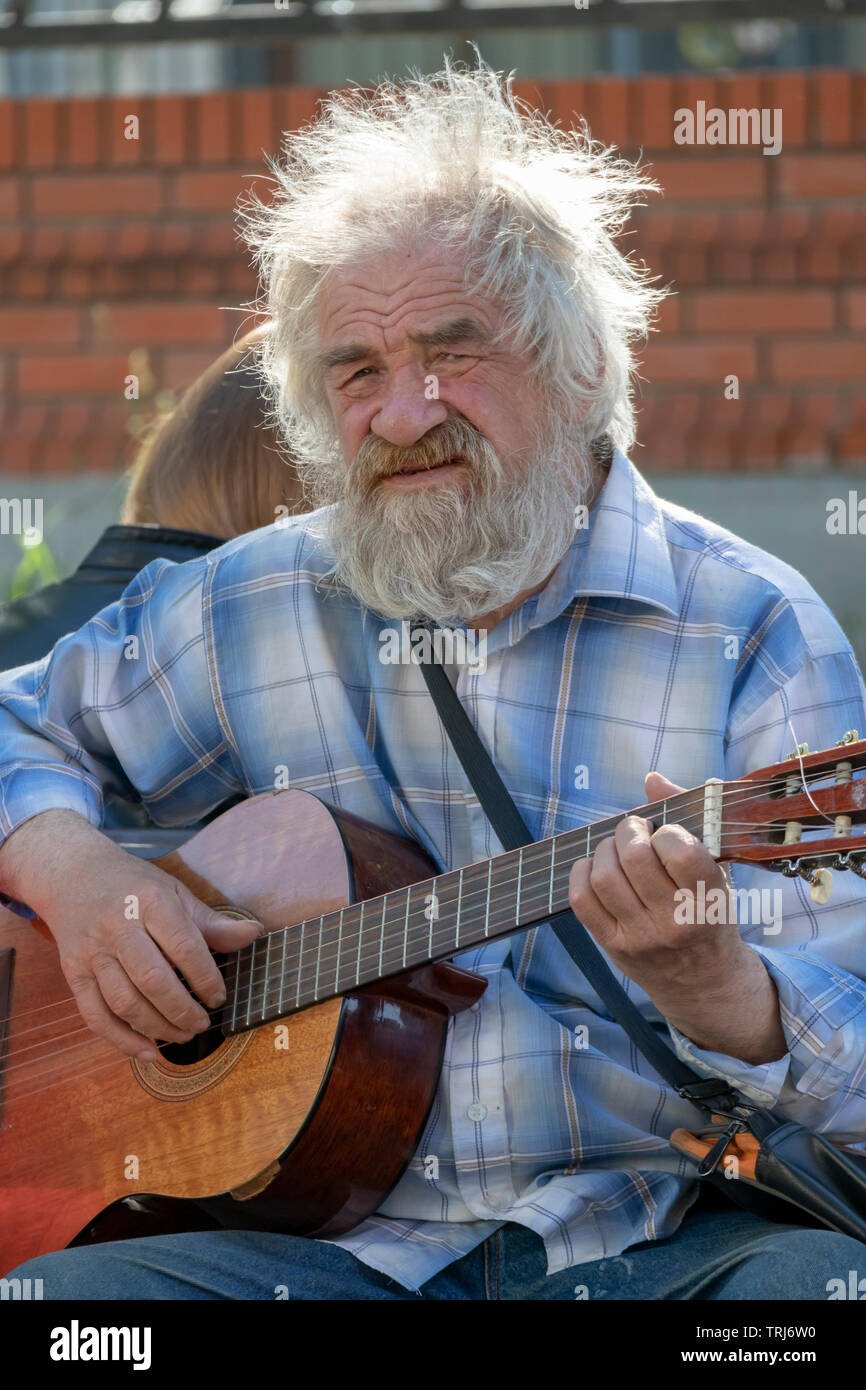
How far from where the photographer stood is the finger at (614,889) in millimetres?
2004

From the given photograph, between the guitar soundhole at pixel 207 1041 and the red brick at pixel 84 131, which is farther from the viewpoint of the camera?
the red brick at pixel 84 131

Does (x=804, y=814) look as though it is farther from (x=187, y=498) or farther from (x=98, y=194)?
(x=98, y=194)

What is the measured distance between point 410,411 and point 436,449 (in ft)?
0.23

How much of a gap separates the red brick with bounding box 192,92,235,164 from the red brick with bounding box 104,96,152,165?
0.17 meters

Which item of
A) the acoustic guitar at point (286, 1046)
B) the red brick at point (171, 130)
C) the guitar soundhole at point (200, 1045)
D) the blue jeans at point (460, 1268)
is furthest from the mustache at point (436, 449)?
the red brick at point (171, 130)

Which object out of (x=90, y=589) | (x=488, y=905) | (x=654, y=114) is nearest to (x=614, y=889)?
(x=488, y=905)

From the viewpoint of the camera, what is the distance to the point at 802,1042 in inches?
85.3

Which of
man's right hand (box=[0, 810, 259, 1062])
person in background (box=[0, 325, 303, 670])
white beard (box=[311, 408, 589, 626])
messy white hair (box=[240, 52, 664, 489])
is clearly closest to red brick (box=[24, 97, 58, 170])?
person in background (box=[0, 325, 303, 670])

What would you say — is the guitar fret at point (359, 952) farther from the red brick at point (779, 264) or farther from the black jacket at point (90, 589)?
the red brick at point (779, 264)

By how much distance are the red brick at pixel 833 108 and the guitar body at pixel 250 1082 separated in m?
3.59

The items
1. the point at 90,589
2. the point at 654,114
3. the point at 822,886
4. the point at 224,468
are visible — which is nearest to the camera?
the point at 822,886

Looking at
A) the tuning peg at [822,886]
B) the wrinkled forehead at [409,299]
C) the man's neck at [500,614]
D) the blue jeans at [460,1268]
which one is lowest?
the blue jeans at [460,1268]
